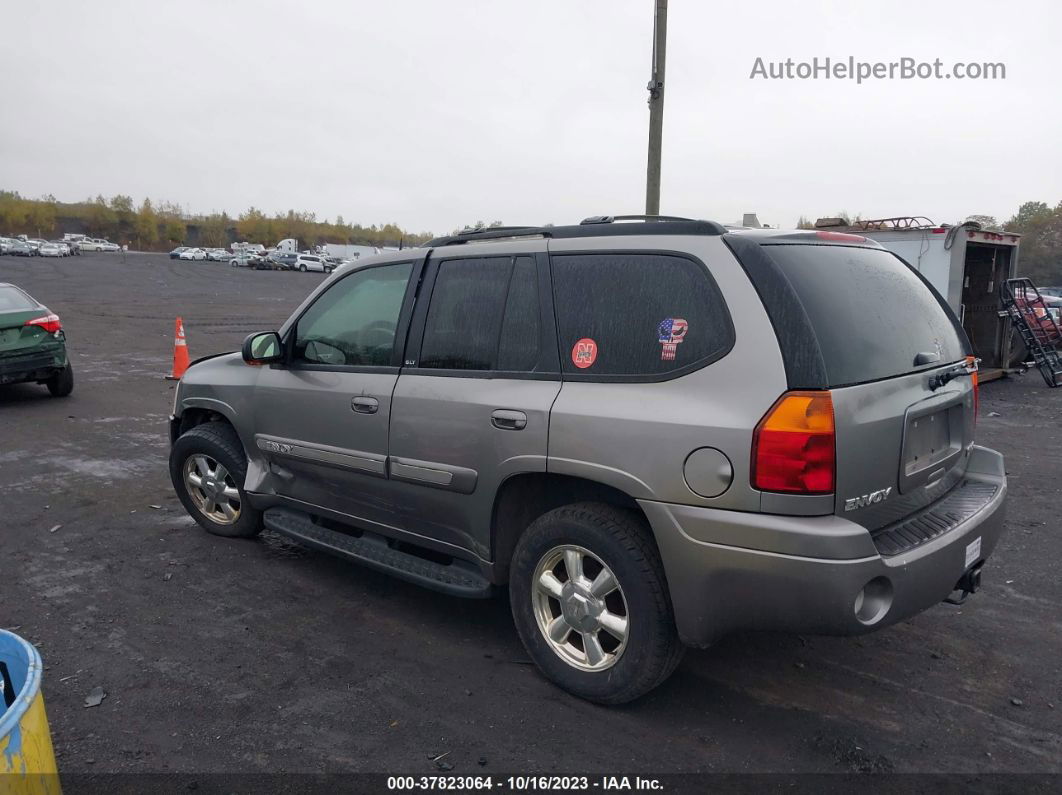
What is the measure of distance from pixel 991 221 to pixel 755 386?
49764 mm

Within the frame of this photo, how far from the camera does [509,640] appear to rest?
158 inches

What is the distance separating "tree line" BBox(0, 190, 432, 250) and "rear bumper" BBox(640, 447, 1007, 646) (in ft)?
371

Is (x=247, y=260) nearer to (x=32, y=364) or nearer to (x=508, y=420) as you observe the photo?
(x=32, y=364)

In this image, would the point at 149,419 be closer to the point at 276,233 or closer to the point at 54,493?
the point at 54,493

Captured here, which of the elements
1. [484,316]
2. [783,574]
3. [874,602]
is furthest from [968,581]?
[484,316]

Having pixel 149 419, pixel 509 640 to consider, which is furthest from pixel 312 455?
pixel 149 419

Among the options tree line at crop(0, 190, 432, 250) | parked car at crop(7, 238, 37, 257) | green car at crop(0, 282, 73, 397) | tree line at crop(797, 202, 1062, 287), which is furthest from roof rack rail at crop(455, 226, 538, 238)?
tree line at crop(0, 190, 432, 250)

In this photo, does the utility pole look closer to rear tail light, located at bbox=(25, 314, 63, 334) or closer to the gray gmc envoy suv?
the gray gmc envoy suv

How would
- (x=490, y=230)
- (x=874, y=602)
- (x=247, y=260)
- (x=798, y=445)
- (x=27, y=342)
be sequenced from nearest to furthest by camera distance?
1. (x=798, y=445)
2. (x=874, y=602)
3. (x=490, y=230)
4. (x=27, y=342)
5. (x=247, y=260)

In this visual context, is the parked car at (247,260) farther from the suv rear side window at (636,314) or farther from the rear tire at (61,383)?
the suv rear side window at (636,314)

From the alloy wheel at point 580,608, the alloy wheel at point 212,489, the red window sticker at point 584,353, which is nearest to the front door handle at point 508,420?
the red window sticker at point 584,353

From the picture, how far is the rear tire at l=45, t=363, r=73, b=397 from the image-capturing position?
1026cm

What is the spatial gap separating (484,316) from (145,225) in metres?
136

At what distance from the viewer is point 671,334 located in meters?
3.18
